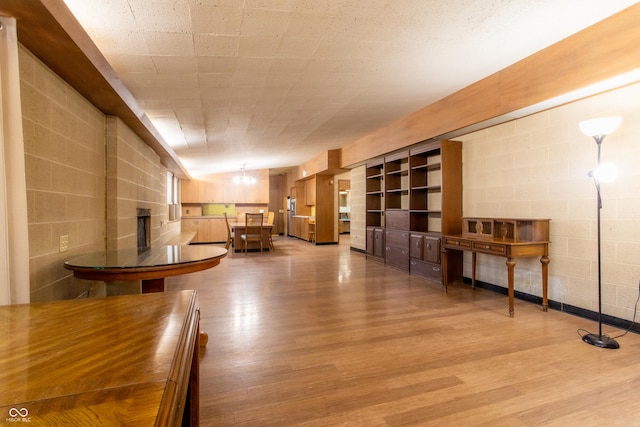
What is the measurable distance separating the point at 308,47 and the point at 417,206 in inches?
135

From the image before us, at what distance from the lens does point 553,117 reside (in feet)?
11.0

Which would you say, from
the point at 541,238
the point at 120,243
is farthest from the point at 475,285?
the point at 120,243

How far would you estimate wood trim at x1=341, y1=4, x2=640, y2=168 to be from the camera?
2438 mm

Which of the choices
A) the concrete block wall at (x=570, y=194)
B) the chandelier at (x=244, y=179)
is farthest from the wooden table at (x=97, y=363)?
the chandelier at (x=244, y=179)

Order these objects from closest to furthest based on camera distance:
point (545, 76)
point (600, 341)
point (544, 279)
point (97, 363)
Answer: point (97, 363) → point (600, 341) → point (545, 76) → point (544, 279)

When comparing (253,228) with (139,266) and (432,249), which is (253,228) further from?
(139,266)

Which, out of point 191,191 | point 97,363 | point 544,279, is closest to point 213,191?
point 191,191

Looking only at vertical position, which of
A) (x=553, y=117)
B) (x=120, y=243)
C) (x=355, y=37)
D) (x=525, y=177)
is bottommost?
(x=120, y=243)

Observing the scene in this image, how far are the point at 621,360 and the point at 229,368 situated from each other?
2.79 meters

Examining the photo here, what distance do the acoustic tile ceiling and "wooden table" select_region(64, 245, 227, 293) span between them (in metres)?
1.59

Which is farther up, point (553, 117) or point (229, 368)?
point (553, 117)

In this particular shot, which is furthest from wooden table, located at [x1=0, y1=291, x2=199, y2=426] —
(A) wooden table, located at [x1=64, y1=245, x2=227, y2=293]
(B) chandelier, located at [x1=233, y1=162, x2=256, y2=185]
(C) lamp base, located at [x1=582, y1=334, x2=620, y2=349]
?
(B) chandelier, located at [x1=233, y1=162, x2=256, y2=185]

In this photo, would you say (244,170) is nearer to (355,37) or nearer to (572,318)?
(355,37)

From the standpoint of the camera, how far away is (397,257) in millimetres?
5527
